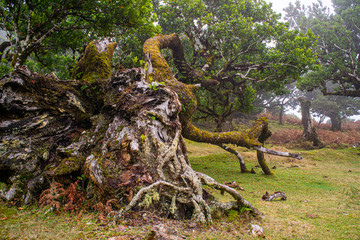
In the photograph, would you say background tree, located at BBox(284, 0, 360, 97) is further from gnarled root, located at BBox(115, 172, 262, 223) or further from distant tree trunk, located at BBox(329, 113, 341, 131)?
gnarled root, located at BBox(115, 172, 262, 223)

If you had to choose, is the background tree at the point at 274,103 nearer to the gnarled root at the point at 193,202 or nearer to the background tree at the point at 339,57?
the background tree at the point at 339,57

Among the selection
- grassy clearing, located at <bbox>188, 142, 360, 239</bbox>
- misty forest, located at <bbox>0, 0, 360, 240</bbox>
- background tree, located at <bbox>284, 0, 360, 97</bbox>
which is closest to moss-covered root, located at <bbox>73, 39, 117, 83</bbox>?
misty forest, located at <bbox>0, 0, 360, 240</bbox>

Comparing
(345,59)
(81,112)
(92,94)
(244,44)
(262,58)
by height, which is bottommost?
(81,112)

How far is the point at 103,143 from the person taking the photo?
439cm

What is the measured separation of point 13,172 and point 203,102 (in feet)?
30.7

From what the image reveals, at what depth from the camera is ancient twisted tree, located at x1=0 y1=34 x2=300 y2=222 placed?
3.69m

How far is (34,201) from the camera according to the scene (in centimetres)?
374

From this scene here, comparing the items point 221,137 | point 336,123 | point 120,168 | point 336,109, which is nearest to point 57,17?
point 120,168

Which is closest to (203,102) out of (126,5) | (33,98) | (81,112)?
(126,5)

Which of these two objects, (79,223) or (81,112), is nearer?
(79,223)

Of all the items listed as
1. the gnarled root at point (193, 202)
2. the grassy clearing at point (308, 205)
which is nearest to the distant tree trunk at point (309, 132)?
the grassy clearing at point (308, 205)

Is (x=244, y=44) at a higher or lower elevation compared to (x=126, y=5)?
higher

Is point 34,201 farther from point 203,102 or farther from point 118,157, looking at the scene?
point 203,102

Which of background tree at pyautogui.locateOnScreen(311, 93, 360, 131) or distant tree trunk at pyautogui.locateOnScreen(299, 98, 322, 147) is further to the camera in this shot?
background tree at pyautogui.locateOnScreen(311, 93, 360, 131)
